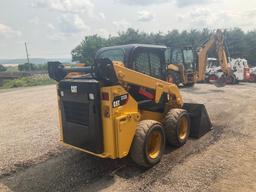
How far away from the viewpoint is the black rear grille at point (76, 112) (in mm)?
5062

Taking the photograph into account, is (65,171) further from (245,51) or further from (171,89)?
(245,51)

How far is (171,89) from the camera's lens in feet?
21.0

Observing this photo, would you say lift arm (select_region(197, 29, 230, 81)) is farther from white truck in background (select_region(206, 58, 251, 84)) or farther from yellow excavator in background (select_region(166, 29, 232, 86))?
white truck in background (select_region(206, 58, 251, 84))

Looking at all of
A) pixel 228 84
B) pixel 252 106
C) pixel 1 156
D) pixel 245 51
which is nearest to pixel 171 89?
pixel 1 156

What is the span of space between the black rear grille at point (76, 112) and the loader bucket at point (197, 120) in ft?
10.4

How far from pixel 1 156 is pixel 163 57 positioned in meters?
4.21

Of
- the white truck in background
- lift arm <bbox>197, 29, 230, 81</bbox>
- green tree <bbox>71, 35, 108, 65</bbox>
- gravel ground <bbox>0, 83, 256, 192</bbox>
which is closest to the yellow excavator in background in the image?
lift arm <bbox>197, 29, 230, 81</bbox>

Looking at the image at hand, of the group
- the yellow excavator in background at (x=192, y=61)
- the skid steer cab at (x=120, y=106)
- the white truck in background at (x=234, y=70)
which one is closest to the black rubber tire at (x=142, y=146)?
the skid steer cab at (x=120, y=106)

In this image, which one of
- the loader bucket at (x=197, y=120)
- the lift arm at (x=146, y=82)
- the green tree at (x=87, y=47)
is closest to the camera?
the lift arm at (x=146, y=82)

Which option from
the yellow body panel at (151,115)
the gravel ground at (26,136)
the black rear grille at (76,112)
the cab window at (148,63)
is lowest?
the gravel ground at (26,136)

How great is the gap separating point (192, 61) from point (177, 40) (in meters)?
21.9

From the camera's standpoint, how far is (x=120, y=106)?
16.4 feet

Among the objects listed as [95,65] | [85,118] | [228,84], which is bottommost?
[228,84]

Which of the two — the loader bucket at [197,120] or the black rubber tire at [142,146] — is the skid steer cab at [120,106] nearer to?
the black rubber tire at [142,146]
